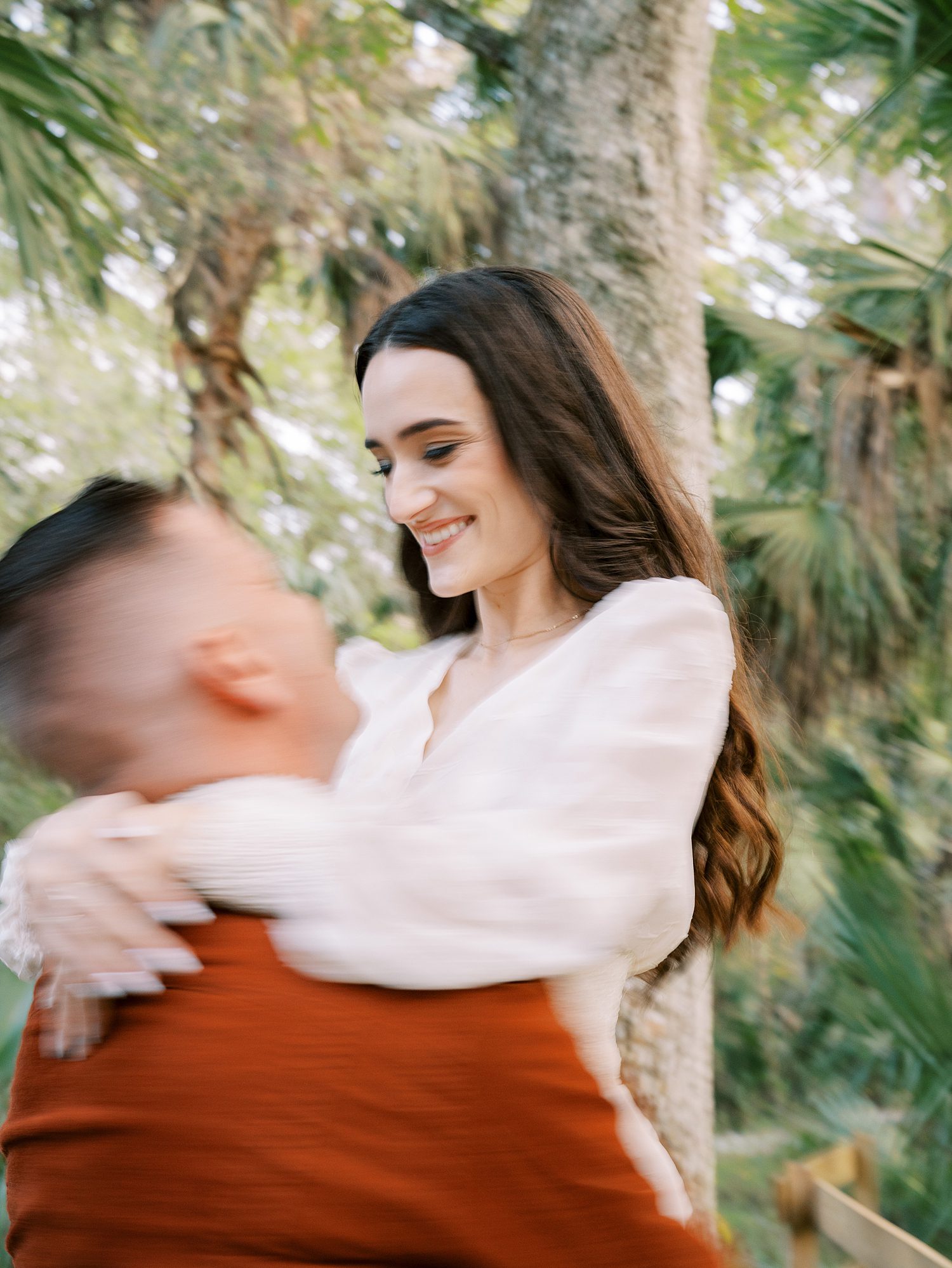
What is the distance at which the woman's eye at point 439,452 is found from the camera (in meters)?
1.31

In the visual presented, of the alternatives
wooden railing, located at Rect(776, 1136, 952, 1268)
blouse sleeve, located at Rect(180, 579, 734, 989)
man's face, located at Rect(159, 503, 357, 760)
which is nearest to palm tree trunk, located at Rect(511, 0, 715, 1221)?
wooden railing, located at Rect(776, 1136, 952, 1268)

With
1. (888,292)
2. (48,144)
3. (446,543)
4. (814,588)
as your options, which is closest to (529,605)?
(446,543)

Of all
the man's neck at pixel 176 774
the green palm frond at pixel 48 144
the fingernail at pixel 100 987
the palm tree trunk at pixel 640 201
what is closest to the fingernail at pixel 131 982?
the fingernail at pixel 100 987

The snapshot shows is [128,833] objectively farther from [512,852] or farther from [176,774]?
[512,852]

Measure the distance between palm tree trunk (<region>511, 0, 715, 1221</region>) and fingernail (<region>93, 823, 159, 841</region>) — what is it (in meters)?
2.02

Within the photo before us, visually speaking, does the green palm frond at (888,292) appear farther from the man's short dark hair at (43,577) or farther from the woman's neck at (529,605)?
the man's short dark hair at (43,577)

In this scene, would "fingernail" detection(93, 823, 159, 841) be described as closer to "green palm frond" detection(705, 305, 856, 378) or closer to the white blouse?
the white blouse

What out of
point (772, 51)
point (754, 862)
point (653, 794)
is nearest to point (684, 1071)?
point (754, 862)

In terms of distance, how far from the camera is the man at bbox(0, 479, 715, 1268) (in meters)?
0.72

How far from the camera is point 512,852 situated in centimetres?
86

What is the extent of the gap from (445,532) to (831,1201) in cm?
216

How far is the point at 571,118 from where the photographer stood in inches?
115

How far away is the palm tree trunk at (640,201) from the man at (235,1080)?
6.26ft

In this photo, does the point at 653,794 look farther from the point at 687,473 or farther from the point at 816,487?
the point at 816,487
